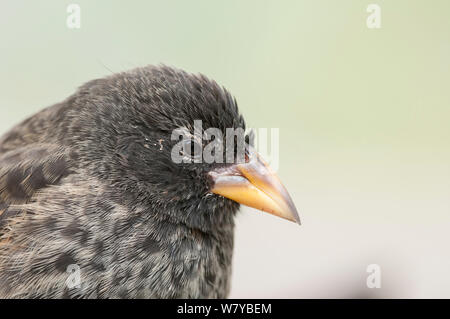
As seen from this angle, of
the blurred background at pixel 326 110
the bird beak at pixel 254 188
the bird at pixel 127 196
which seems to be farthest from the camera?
the blurred background at pixel 326 110

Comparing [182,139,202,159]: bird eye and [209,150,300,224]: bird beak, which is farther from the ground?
[182,139,202,159]: bird eye

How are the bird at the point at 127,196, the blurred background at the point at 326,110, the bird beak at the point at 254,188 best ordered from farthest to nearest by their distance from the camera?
1. the blurred background at the point at 326,110
2. the bird beak at the point at 254,188
3. the bird at the point at 127,196

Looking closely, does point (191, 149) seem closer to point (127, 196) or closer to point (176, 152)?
point (176, 152)

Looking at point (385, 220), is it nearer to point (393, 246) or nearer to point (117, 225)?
point (393, 246)

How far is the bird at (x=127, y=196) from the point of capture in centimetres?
230

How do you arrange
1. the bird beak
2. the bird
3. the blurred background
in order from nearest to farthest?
the bird, the bird beak, the blurred background

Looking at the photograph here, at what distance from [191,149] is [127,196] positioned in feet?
1.03

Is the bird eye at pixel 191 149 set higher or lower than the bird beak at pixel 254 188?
higher

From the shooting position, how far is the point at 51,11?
4953 mm

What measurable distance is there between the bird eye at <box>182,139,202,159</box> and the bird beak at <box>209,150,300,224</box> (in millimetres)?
95

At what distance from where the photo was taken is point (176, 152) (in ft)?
8.07

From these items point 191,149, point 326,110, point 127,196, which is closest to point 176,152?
point 191,149

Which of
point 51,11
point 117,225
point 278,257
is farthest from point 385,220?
point 117,225

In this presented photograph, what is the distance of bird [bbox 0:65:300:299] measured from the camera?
2.30 metres
